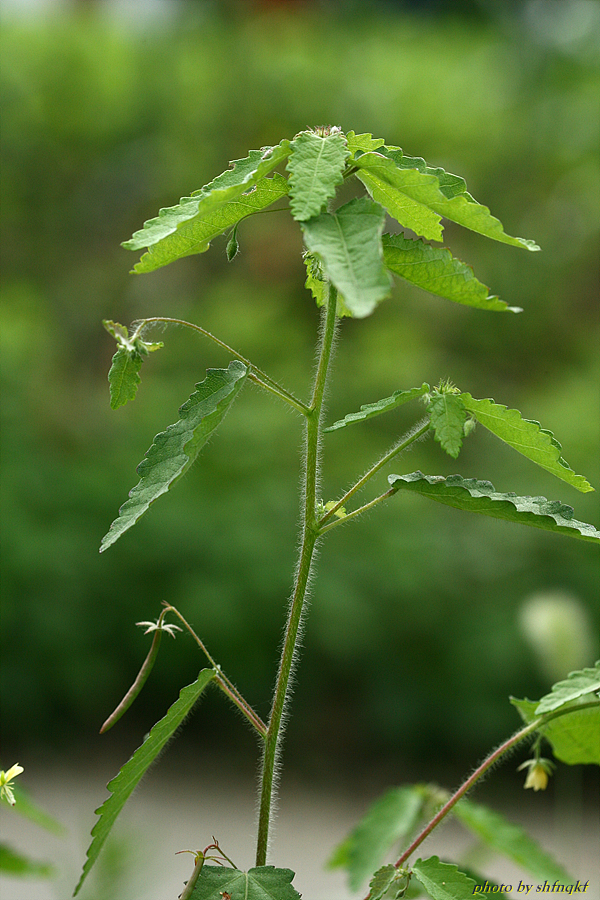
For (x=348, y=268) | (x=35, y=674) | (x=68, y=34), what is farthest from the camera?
(x=68, y=34)

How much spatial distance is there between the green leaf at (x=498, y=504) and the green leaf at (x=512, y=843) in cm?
35

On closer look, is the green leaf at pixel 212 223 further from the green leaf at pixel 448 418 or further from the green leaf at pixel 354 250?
the green leaf at pixel 448 418

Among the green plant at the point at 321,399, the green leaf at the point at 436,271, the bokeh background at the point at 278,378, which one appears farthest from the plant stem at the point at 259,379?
the bokeh background at the point at 278,378

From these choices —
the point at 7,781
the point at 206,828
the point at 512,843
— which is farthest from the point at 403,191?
the point at 206,828

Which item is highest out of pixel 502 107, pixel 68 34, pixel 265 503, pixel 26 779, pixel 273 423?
pixel 68 34

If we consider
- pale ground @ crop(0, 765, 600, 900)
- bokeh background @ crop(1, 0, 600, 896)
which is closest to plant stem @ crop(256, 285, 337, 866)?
bokeh background @ crop(1, 0, 600, 896)

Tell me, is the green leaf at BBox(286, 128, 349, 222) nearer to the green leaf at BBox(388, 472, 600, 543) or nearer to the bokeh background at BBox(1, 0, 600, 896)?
the green leaf at BBox(388, 472, 600, 543)

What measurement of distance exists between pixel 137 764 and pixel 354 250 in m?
0.34

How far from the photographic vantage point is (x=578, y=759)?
699 millimetres

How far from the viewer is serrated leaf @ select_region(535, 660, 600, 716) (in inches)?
22.5

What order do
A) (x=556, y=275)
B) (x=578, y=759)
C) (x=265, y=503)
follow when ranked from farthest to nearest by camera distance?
(x=556, y=275), (x=265, y=503), (x=578, y=759)

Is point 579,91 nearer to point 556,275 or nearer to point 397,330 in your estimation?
point 556,275

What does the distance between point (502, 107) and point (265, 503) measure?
8.71 ft

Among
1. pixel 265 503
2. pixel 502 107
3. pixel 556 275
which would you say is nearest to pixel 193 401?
pixel 265 503
